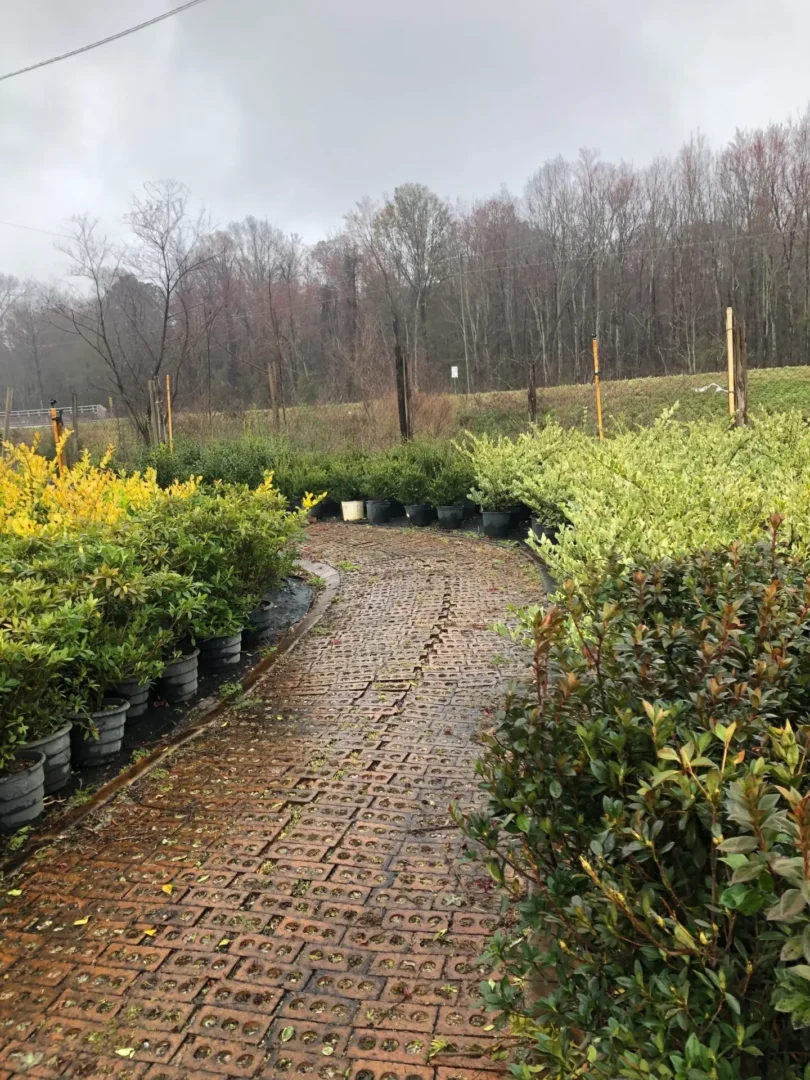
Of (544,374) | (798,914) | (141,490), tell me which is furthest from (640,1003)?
(544,374)

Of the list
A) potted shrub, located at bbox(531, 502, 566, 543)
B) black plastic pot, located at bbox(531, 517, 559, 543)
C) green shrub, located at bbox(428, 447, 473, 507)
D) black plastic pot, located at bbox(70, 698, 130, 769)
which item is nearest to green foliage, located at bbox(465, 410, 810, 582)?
potted shrub, located at bbox(531, 502, 566, 543)

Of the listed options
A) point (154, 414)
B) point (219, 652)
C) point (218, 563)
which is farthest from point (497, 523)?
point (154, 414)

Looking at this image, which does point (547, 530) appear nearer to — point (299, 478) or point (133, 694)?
point (299, 478)

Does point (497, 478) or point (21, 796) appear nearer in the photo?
point (21, 796)

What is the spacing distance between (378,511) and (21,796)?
7.78 metres

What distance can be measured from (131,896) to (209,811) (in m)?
0.55

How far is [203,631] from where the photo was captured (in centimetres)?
436

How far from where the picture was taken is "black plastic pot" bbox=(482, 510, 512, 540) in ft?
28.8

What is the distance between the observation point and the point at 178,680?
4133mm

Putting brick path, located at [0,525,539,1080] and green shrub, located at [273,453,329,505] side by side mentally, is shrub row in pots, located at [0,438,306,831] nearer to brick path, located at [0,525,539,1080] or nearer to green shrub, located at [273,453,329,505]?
brick path, located at [0,525,539,1080]

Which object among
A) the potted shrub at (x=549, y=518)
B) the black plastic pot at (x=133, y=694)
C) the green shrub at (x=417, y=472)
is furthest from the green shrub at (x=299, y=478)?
the black plastic pot at (x=133, y=694)

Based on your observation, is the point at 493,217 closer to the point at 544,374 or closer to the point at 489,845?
the point at 544,374

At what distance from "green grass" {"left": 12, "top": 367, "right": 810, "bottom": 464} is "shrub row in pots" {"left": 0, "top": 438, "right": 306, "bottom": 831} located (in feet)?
27.7

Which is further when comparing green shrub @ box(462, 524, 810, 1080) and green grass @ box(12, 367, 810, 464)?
green grass @ box(12, 367, 810, 464)
